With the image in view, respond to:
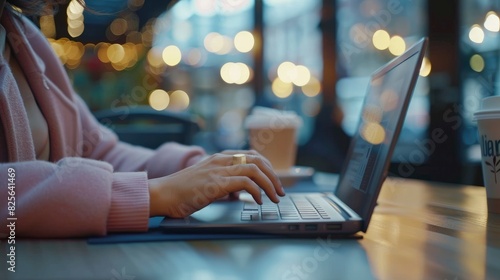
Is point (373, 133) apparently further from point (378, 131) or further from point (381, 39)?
Result: point (381, 39)

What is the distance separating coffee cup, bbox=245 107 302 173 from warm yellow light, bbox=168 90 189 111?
1.86m

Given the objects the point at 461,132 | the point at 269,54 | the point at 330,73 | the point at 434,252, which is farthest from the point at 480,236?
the point at 269,54

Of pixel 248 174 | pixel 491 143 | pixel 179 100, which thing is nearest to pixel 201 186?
pixel 248 174

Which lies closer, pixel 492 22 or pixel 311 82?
pixel 492 22

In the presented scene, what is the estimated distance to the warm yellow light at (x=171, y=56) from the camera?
3.09 metres

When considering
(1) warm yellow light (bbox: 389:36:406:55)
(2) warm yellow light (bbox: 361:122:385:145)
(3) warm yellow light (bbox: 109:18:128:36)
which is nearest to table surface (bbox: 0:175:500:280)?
(2) warm yellow light (bbox: 361:122:385:145)

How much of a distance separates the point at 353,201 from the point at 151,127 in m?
1.36

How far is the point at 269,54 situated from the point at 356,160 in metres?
1.99

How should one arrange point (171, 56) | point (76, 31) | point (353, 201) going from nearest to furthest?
point (353, 201), point (76, 31), point (171, 56)

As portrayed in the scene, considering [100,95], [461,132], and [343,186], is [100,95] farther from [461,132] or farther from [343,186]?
[343,186]

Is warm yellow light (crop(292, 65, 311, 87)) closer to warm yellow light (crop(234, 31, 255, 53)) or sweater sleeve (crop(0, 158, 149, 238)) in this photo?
warm yellow light (crop(234, 31, 255, 53))

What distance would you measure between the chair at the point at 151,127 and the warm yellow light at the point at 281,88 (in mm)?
768

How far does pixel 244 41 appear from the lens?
280 centimetres

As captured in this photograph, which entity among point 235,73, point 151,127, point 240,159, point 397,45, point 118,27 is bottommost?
point 151,127
